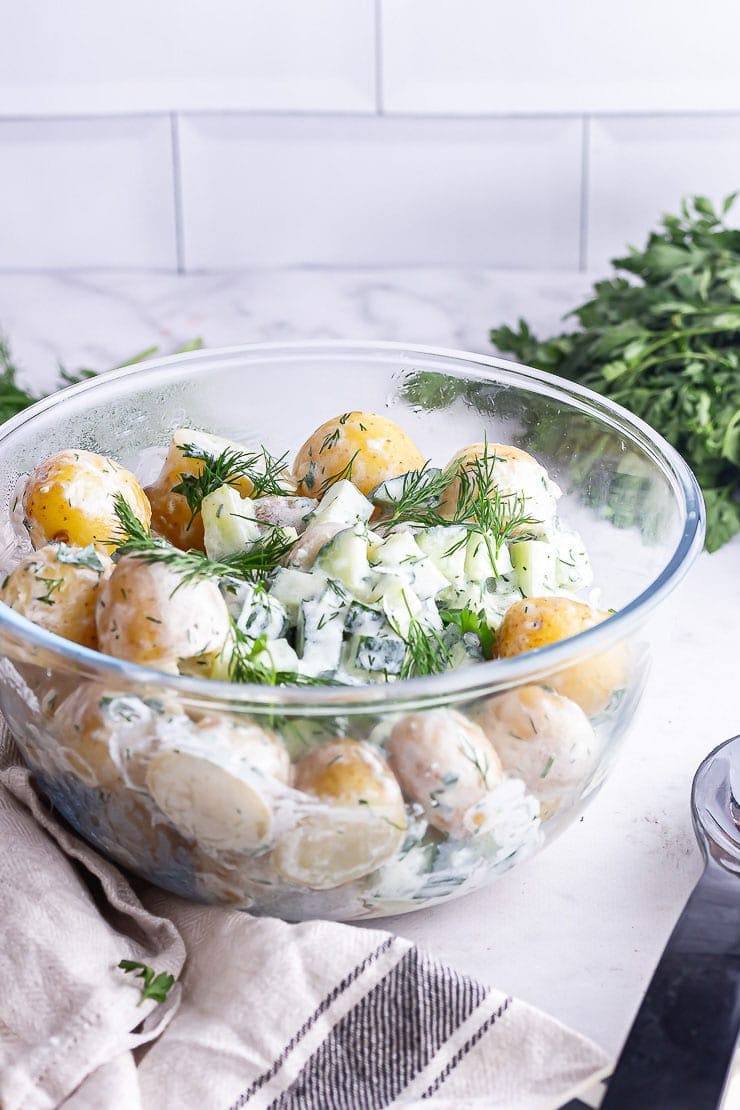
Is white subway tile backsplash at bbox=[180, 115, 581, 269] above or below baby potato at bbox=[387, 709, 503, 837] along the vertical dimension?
above

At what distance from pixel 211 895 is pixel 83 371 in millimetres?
869

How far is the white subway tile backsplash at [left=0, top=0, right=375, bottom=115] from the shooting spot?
6.02 ft

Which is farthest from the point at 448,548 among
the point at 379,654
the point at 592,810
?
the point at 592,810

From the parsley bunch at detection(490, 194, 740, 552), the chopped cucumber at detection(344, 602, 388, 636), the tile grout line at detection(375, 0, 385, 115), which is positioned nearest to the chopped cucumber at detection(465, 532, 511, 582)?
the chopped cucumber at detection(344, 602, 388, 636)

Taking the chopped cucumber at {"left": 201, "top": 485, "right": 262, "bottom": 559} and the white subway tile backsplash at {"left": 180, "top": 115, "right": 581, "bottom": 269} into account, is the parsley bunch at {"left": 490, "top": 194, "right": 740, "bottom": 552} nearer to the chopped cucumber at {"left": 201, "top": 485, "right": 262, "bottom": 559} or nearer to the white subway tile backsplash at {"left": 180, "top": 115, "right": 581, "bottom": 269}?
the white subway tile backsplash at {"left": 180, "top": 115, "right": 581, "bottom": 269}

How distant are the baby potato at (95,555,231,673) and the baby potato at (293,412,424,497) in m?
0.29

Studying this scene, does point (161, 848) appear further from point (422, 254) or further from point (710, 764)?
point (422, 254)

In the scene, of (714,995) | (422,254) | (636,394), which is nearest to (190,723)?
(714,995)

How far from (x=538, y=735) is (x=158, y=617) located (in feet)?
0.74

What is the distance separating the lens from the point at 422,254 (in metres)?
2.06

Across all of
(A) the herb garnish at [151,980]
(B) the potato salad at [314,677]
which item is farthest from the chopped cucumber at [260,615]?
(A) the herb garnish at [151,980]

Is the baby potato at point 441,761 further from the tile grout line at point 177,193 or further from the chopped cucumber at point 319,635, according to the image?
the tile grout line at point 177,193

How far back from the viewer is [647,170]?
78.1 inches

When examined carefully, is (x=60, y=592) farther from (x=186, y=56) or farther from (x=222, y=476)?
(x=186, y=56)
